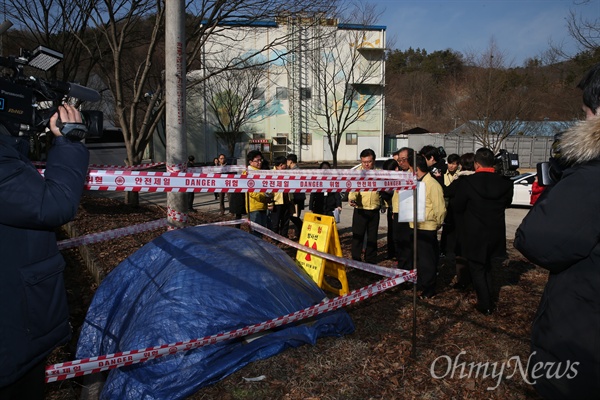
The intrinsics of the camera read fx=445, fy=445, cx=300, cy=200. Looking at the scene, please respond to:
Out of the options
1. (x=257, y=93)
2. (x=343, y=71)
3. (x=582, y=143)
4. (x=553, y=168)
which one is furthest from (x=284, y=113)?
(x=582, y=143)

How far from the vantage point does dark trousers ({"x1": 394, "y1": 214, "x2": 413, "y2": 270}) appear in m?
6.28

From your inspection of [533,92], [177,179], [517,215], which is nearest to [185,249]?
[177,179]

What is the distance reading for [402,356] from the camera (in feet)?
13.3

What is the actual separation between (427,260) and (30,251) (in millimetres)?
4828

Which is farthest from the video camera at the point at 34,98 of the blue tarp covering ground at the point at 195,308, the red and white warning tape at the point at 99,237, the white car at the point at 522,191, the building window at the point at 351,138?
the building window at the point at 351,138

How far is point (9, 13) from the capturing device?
40.9ft

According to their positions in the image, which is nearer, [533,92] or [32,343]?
[32,343]

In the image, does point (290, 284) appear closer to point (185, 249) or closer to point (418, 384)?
point (185, 249)

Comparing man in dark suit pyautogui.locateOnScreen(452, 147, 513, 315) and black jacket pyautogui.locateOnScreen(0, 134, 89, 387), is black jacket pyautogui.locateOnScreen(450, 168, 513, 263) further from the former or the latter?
black jacket pyautogui.locateOnScreen(0, 134, 89, 387)

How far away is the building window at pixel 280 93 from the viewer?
3481 cm

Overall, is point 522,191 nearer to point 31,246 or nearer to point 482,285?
point 482,285

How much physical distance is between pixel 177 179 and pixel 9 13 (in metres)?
12.5

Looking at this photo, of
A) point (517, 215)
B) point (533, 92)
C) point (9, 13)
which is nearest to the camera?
point (9, 13)

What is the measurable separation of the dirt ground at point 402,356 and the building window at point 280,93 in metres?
29.9
